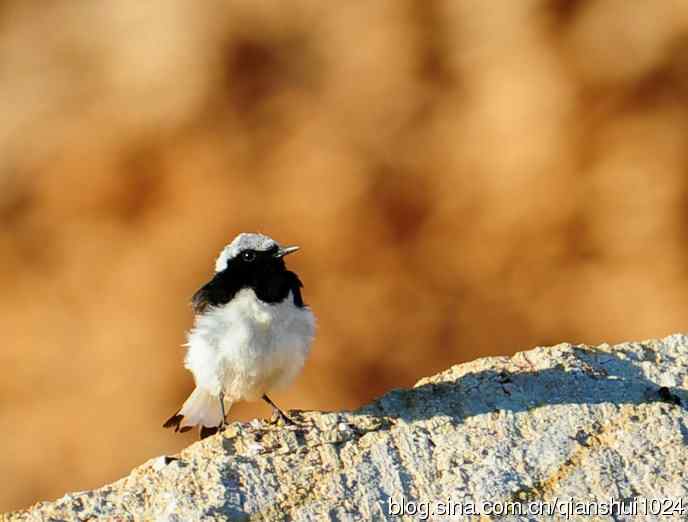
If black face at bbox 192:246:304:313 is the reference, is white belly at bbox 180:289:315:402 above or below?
below

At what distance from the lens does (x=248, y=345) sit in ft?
18.9

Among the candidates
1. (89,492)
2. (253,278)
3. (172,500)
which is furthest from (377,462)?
(253,278)

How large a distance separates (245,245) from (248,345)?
639 millimetres

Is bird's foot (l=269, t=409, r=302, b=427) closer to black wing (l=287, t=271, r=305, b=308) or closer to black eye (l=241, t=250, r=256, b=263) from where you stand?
black wing (l=287, t=271, r=305, b=308)

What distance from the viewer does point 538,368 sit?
212 inches

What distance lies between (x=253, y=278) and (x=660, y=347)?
1974 millimetres

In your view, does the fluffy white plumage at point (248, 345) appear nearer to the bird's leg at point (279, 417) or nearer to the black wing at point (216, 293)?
the black wing at point (216, 293)

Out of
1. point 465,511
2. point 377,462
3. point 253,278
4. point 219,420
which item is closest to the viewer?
point 465,511

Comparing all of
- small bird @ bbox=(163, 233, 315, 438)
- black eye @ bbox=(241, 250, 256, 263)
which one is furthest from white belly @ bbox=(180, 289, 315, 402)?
black eye @ bbox=(241, 250, 256, 263)

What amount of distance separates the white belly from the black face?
1.9 inches

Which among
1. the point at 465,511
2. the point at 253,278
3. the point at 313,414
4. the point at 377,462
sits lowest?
the point at 465,511

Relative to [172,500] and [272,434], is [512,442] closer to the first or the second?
[272,434]

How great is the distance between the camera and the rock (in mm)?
4512

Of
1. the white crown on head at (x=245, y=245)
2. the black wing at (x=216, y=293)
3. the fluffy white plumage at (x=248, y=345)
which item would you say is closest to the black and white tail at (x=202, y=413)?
the fluffy white plumage at (x=248, y=345)
